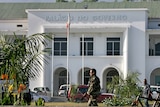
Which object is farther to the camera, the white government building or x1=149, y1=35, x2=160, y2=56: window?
x1=149, y1=35, x2=160, y2=56: window

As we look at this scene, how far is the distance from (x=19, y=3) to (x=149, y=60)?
18.0 m

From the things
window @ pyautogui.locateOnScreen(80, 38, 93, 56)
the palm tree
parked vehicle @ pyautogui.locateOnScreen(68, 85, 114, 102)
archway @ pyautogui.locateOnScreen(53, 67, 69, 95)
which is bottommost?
parked vehicle @ pyautogui.locateOnScreen(68, 85, 114, 102)

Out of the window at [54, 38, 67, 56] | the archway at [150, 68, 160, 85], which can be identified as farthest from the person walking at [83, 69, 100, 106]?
the archway at [150, 68, 160, 85]

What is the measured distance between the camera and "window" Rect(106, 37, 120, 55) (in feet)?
164

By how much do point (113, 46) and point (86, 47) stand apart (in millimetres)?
2480

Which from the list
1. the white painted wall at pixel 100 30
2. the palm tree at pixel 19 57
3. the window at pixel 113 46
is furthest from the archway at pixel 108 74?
the palm tree at pixel 19 57

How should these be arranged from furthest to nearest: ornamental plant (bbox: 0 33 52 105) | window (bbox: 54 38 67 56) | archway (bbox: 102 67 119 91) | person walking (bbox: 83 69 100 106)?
archway (bbox: 102 67 119 91), window (bbox: 54 38 67 56), person walking (bbox: 83 69 100 106), ornamental plant (bbox: 0 33 52 105)

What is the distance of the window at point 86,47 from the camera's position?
164 feet

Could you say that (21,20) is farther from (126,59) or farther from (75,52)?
(126,59)

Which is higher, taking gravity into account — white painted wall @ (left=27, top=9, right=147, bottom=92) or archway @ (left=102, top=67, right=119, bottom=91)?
white painted wall @ (left=27, top=9, right=147, bottom=92)

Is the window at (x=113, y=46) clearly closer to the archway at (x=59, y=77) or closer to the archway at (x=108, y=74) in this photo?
the archway at (x=108, y=74)

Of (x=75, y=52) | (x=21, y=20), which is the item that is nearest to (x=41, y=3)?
(x=21, y=20)

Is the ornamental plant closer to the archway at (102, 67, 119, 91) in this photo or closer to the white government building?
the white government building

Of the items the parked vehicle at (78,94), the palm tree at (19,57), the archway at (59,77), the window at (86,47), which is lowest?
the parked vehicle at (78,94)
